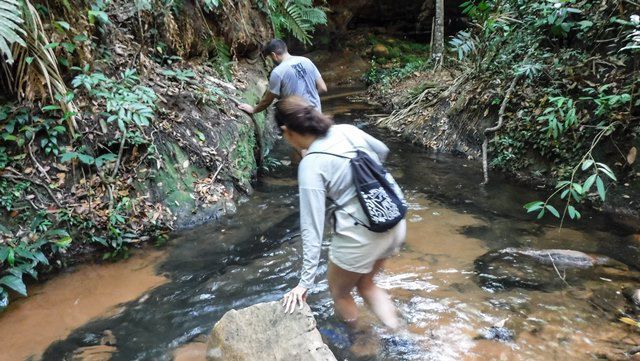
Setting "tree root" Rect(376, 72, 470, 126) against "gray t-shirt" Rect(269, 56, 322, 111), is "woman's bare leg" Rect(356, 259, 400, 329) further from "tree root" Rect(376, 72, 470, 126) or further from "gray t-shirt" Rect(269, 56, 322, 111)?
"tree root" Rect(376, 72, 470, 126)

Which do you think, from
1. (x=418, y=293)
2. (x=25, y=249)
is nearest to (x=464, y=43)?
(x=418, y=293)

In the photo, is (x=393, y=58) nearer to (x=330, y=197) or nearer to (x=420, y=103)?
(x=420, y=103)

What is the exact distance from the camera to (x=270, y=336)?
2574mm

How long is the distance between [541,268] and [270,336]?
2.69m

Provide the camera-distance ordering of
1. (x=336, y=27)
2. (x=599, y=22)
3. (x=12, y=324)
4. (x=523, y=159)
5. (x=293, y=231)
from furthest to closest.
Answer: (x=336, y=27), (x=523, y=159), (x=599, y=22), (x=293, y=231), (x=12, y=324)

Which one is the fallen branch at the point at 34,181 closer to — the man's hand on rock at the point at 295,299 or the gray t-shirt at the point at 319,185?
the man's hand on rock at the point at 295,299

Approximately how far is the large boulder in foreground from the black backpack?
0.69 m

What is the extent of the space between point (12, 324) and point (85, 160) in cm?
166

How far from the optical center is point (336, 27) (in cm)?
1967

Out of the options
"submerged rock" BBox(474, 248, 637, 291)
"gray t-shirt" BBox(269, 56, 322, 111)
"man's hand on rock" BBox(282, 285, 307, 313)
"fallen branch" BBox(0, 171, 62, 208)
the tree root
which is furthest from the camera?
the tree root

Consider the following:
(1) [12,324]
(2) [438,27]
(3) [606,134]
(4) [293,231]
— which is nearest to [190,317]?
(1) [12,324]

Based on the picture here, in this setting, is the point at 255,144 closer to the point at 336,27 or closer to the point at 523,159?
the point at 523,159

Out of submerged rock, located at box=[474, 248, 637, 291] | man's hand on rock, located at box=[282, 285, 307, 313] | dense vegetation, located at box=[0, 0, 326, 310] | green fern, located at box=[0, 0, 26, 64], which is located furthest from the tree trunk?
man's hand on rock, located at box=[282, 285, 307, 313]

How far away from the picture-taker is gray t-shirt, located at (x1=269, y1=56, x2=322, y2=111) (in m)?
4.78
